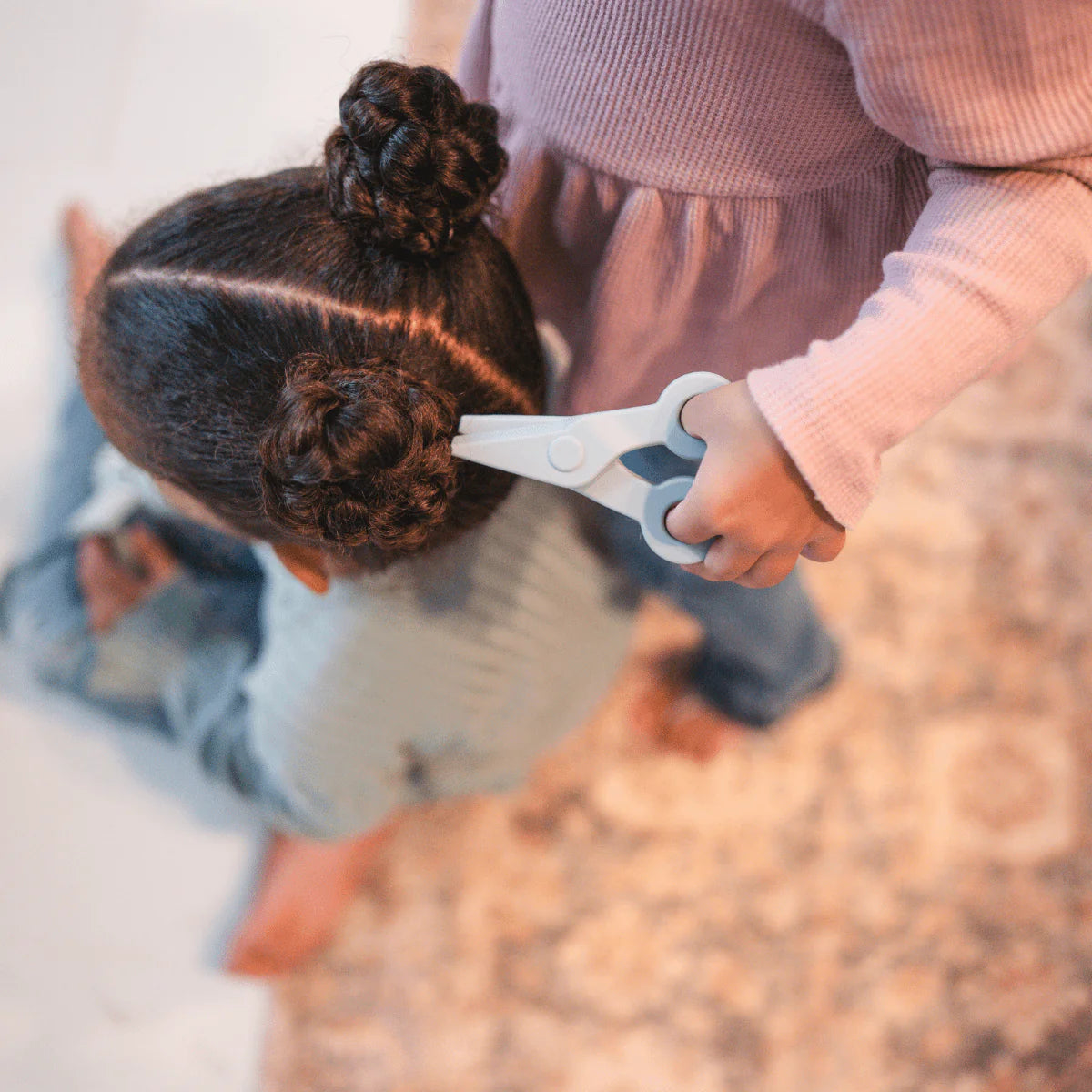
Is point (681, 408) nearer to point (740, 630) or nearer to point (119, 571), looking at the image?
point (740, 630)

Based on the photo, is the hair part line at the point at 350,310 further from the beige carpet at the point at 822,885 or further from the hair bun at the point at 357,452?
the beige carpet at the point at 822,885

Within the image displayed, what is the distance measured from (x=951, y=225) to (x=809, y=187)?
87mm

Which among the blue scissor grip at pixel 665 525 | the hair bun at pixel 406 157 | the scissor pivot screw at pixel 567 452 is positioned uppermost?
the hair bun at pixel 406 157

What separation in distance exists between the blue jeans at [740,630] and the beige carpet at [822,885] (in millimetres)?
72

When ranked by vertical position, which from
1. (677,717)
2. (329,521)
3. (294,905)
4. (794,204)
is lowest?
(294,905)

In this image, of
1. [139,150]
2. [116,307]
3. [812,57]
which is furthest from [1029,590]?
[139,150]

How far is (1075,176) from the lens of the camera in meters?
0.36

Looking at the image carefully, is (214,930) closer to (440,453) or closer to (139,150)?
(440,453)

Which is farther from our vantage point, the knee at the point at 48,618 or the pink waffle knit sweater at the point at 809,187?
the knee at the point at 48,618

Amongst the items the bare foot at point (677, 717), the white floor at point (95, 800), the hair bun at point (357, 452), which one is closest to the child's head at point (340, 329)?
the hair bun at point (357, 452)

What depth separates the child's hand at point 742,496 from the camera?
35cm

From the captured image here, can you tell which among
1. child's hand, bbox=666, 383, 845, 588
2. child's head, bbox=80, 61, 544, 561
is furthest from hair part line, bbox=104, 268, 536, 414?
child's hand, bbox=666, 383, 845, 588

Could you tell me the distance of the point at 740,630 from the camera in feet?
2.28

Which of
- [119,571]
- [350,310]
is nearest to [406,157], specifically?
[350,310]
